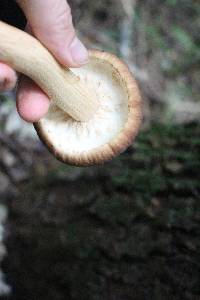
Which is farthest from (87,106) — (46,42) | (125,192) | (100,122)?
(125,192)

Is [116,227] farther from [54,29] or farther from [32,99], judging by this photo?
[54,29]

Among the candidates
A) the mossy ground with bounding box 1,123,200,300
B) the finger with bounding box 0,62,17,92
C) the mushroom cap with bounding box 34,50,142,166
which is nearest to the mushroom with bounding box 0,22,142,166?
the mushroom cap with bounding box 34,50,142,166

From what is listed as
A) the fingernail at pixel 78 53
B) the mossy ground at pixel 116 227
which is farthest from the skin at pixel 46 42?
the mossy ground at pixel 116 227

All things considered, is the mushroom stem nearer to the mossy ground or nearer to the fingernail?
the fingernail

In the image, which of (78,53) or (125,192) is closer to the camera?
(78,53)

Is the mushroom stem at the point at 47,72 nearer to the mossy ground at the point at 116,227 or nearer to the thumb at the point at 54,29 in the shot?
the thumb at the point at 54,29

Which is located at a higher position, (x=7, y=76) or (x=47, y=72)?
(x=47, y=72)
